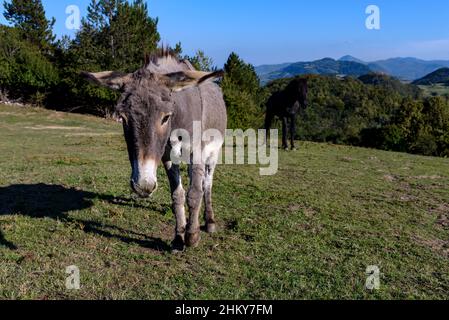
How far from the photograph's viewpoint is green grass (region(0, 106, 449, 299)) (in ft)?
16.1

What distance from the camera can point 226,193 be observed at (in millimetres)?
9648

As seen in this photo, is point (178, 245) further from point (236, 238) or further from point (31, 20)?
point (31, 20)

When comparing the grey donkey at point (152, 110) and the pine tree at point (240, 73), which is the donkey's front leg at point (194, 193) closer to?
the grey donkey at point (152, 110)

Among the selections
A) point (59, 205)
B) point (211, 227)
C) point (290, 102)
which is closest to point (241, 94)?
point (290, 102)

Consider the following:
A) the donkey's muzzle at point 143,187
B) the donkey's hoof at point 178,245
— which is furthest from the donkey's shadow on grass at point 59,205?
the donkey's muzzle at point 143,187

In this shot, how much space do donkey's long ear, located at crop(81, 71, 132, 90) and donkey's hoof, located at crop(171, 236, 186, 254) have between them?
2638 mm

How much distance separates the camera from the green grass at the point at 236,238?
4902 mm

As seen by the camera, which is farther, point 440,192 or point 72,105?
point 72,105

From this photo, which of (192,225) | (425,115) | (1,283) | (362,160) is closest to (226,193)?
(192,225)

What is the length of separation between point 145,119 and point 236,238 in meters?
3.29

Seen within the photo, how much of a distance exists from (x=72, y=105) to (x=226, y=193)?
1561 inches

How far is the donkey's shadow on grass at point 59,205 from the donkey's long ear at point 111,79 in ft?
9.06
